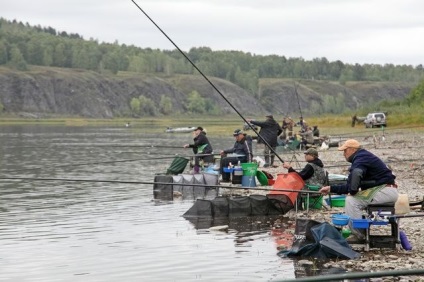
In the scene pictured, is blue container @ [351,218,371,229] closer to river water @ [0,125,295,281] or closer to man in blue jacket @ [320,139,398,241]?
man in blue jacket @ [320,139,398,241]

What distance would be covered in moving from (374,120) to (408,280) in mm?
53276

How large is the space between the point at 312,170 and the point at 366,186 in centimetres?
358

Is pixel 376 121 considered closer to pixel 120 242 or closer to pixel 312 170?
pixel 312 170

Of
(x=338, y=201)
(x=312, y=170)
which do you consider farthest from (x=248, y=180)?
(x=338, y=201)

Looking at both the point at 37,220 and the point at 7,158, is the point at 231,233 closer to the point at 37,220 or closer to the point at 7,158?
the point at 37,220

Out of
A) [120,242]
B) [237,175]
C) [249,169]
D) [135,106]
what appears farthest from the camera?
[135,106]

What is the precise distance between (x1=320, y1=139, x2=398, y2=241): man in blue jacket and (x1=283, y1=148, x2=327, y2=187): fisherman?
3.39 metres

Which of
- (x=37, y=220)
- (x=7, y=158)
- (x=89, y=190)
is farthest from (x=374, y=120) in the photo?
(x=37, y=220)

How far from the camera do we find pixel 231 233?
15727mm

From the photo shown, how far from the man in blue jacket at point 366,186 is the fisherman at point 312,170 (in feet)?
11.1

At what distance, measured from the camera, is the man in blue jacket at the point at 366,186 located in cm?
1244

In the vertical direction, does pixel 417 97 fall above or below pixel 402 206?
above

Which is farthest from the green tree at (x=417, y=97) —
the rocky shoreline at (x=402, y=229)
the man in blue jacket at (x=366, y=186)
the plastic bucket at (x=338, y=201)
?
the man in blue jacket at (x=366, y=186)

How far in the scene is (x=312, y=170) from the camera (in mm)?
16125
